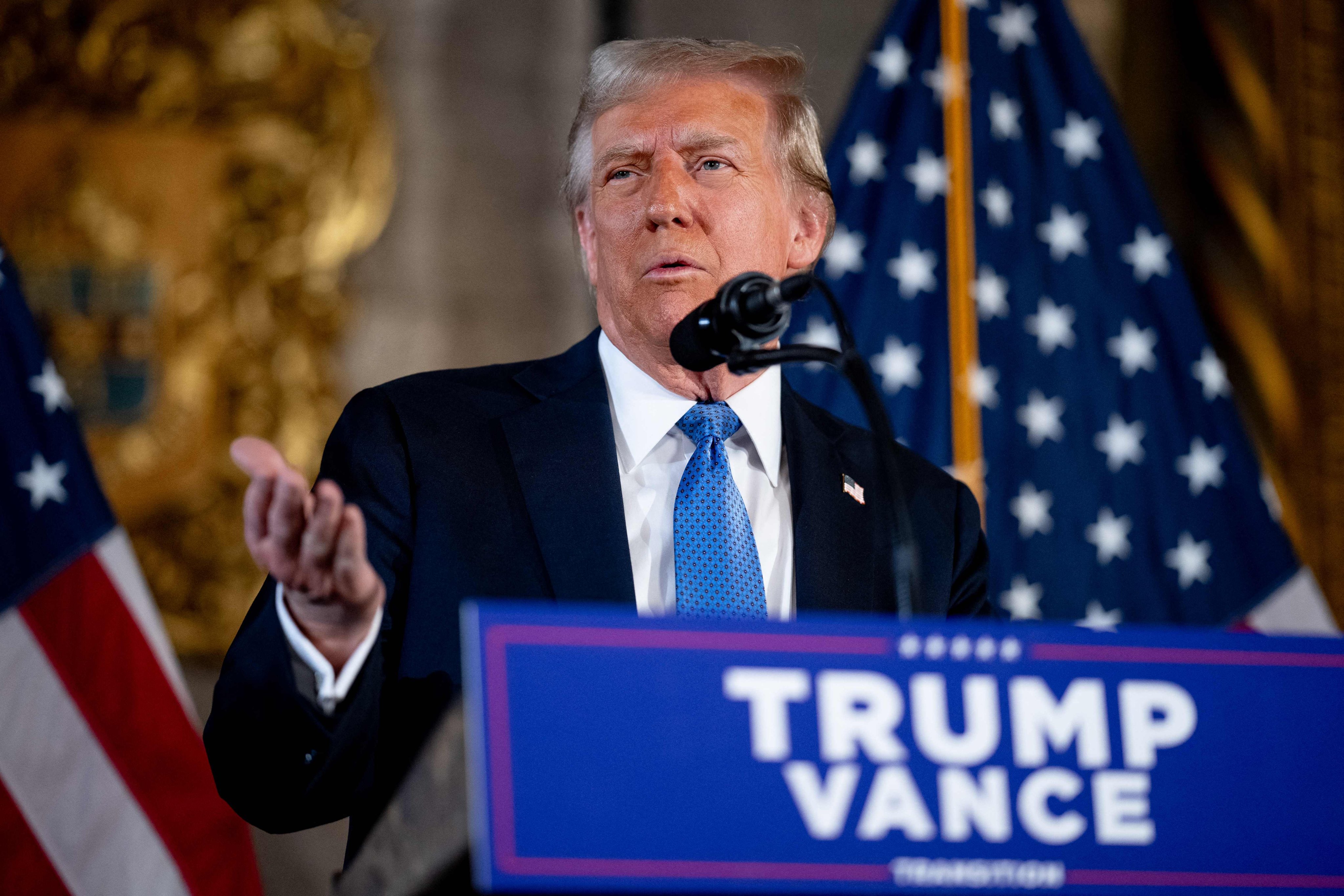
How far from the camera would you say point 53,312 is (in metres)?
3.30

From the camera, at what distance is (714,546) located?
175 centimetres

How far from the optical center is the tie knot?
6.35 ft

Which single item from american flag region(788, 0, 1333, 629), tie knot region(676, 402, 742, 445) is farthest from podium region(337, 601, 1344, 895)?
american flag region(788, 0, 1333, 629)

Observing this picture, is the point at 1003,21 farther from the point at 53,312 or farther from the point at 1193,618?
the point at 53,312

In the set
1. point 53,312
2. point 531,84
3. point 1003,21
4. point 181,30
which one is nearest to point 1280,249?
point 1003,21

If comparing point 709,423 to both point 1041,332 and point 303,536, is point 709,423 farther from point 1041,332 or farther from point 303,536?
point 1041,332

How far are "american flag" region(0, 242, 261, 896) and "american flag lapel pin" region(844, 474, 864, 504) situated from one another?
1.55 metres

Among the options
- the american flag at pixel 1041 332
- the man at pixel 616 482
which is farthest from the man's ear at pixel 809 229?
the american flag at pixel 1041 332

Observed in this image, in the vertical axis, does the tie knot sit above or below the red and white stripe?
above

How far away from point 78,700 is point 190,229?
4.35 feet

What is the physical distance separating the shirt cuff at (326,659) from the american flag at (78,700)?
5.10 ft

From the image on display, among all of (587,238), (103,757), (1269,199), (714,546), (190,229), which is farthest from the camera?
(1269,199)

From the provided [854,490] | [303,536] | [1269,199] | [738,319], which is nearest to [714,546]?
[854,490]

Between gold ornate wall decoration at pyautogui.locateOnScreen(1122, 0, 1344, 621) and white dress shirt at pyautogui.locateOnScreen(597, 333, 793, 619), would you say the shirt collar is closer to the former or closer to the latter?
white dress shirt at pyautogui.locateOnScreen(597, 333, 793, 619)
